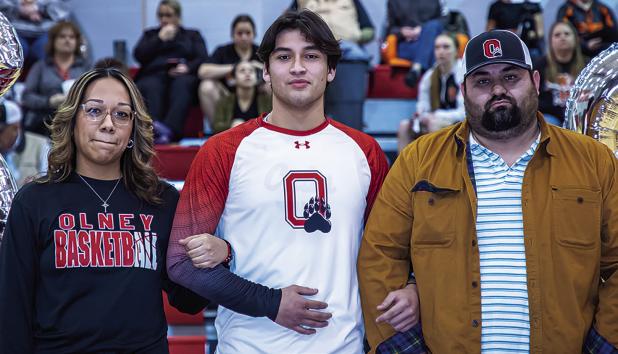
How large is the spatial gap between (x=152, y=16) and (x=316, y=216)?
7.23 meters

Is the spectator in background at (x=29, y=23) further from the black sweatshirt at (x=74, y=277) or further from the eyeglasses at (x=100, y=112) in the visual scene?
the black sweatshirt at (x=74, y=277)

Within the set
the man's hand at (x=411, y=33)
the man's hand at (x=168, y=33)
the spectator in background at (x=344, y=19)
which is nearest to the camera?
the spectator in background at (x=344, y=19)

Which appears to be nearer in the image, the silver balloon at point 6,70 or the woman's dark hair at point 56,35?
the silver balloon at point 6,70

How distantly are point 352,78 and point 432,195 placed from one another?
158 inches

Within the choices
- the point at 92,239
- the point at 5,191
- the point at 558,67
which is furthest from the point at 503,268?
the point at 558,67

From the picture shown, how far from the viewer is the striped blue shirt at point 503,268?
243cm

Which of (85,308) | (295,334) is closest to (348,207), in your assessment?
(295,334)

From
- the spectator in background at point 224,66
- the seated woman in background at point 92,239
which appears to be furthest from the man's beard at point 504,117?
the spectator in background at point 224,66

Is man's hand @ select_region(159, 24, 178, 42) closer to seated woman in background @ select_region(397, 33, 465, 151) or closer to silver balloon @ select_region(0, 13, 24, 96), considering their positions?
seated woman in background @ select_region(397, 33, 465, 151)

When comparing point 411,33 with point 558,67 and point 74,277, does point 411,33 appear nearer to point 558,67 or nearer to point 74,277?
point 558,67

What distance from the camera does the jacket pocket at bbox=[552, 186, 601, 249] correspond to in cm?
242

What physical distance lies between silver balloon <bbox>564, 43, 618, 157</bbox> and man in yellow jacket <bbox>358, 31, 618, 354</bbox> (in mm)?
346

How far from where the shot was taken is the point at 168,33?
23.6 feet

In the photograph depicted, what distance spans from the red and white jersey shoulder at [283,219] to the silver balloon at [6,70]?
2.23ft
